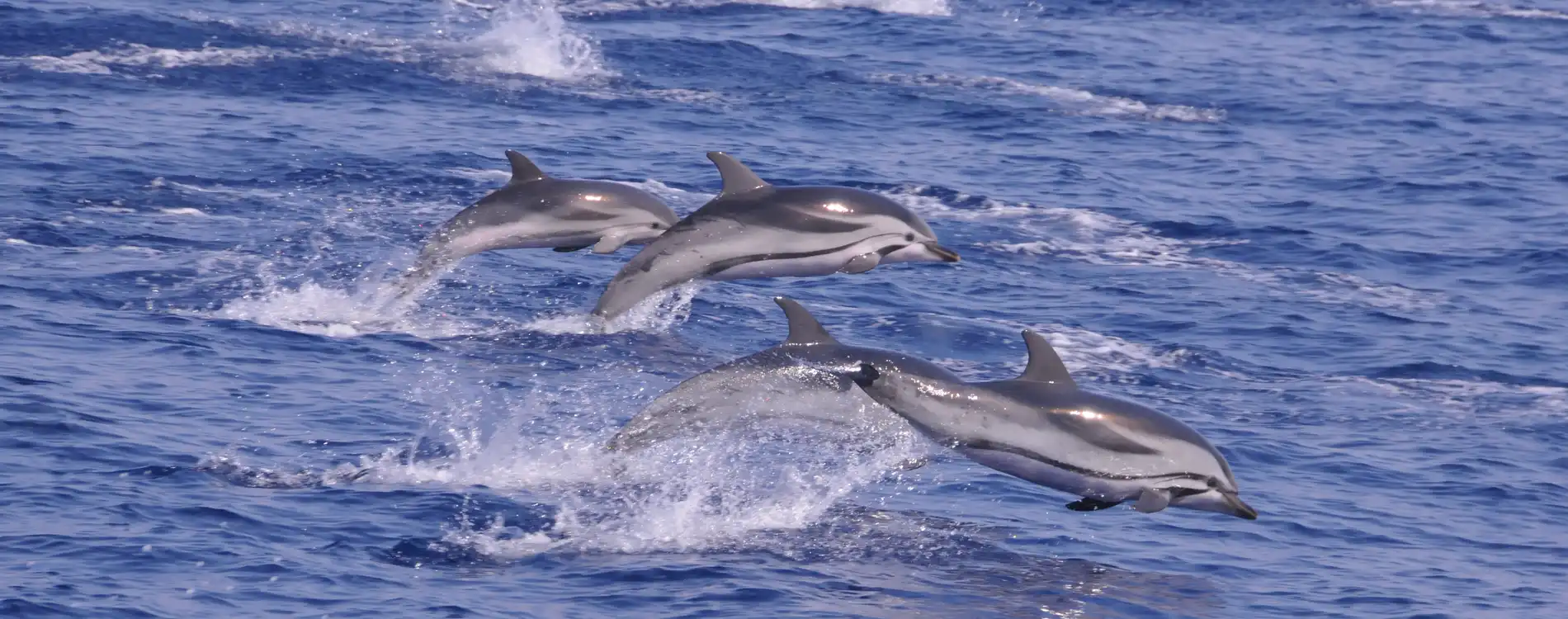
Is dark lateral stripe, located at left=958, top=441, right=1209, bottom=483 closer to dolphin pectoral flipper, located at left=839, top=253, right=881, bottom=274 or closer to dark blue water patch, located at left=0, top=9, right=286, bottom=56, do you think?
dolphin pectoral flipper, located at left=839, top=253, right=881, bottom=274

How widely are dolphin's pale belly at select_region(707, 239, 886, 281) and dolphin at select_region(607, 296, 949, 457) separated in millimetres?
1680

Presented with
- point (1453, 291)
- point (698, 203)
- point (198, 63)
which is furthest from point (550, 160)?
point (1453, 291)

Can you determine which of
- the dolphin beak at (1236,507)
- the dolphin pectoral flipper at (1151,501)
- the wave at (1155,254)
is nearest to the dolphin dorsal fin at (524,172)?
the dolphin pectoral flipper at (1151,501)

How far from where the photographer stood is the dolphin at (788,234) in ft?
53.5

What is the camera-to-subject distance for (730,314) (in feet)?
69.4

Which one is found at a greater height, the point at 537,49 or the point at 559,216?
the point at 559,216

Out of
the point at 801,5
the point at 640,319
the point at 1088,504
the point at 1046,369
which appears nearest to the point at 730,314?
the point at 640,319

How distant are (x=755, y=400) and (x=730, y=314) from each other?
656 cm

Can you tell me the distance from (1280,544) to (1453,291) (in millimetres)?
9878

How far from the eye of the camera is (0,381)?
52.0 feet

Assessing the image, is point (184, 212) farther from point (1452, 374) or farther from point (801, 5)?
point (801, 5)

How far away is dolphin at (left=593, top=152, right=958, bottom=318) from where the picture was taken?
53.5 ft

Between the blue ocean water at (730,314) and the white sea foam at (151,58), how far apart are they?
151 millimetres

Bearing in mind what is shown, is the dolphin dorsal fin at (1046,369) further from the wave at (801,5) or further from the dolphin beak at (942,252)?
the wave at (801,5)
